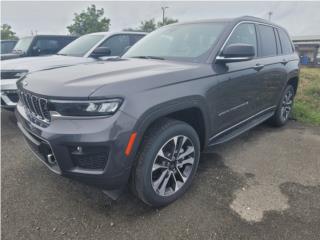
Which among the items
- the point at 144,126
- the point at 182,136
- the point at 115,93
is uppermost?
the point at 115,93

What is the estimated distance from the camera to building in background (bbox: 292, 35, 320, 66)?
2923 cm

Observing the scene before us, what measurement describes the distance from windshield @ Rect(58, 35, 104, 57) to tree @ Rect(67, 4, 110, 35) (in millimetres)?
27064

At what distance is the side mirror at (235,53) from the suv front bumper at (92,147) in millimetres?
1341

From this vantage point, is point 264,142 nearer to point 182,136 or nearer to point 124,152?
point 182,136

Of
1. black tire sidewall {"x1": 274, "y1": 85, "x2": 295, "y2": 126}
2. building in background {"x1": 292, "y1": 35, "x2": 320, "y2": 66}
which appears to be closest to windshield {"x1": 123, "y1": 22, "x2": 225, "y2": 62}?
black tire sidewall {"x1": 274, "y1": 85, "x2": 295, "y2": 126}

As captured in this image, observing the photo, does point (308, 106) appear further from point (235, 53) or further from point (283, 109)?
point (235, 53)

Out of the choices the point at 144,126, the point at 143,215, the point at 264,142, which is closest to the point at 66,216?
the point at 143,215

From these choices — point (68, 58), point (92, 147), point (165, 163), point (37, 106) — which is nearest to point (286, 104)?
point (165, 163)

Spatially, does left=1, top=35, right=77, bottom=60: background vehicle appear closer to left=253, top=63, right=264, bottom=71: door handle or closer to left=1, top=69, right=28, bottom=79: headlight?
left=1, top=69, right=28, bottom=79: headlight

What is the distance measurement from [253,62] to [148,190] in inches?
86.9

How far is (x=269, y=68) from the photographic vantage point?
3791mm

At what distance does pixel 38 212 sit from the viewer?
7.93 feet

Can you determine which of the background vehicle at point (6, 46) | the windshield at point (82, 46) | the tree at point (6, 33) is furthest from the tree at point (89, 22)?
the windshield at point (82, 46)

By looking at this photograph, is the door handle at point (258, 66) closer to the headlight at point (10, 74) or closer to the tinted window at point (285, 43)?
the tinted window at point (285, 43)
